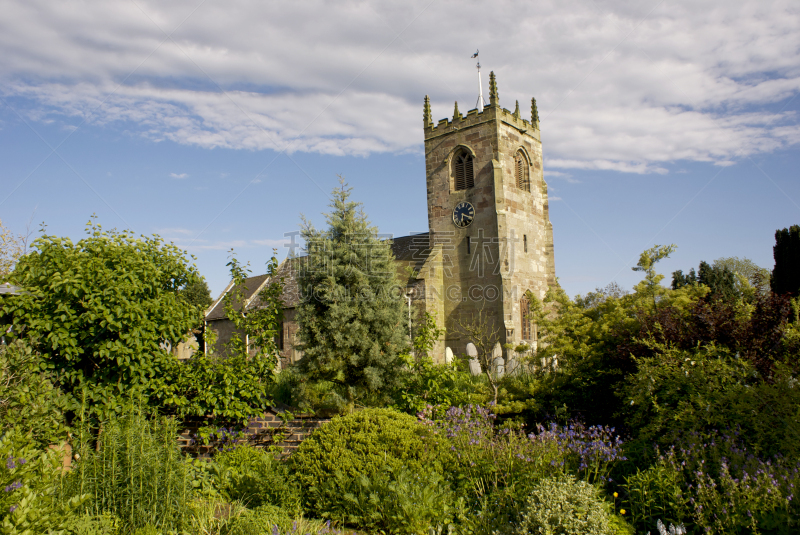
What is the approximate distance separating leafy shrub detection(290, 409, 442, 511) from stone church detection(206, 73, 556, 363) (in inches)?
605

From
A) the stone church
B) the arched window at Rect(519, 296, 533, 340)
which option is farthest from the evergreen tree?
the arched window at Rect(519, 296, 533, 340)

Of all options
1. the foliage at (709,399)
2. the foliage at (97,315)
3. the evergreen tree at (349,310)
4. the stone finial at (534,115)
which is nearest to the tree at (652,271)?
the foliage at (709,399)

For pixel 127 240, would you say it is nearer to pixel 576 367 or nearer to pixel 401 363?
pixel 401 363

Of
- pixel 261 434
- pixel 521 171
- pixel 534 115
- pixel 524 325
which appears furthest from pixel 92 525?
pixel 534 115

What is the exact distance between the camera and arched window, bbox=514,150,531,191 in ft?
83.9

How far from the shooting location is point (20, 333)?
7672 millimetres

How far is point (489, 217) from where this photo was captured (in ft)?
78.4

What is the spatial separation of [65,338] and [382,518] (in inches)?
215

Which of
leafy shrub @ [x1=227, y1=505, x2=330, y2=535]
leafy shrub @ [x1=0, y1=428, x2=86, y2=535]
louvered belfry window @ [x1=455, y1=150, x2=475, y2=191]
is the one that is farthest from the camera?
louvered belfry window @ [x1=455, y1=150, x2=475, y2=191]

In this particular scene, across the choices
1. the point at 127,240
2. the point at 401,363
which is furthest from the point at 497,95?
the point at 127,240

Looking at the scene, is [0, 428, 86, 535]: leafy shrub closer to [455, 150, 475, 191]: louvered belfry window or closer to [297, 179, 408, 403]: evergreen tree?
[297, 179, 408, 403]: evergreen tree

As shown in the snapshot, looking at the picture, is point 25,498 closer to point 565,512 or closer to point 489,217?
point 565,512

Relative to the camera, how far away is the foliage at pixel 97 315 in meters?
7.48

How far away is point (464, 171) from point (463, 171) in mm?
90
